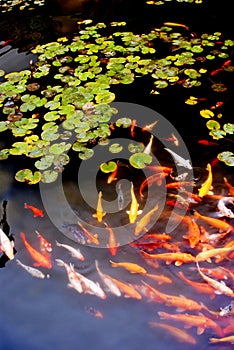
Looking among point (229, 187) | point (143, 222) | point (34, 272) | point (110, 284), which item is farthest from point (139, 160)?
point (34, 272)

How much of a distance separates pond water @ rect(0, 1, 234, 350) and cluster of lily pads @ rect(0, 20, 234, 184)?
196 mm

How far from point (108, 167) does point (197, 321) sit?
4.75ft

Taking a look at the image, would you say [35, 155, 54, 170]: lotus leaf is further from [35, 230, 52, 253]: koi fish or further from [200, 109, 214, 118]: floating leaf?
[200, 109, 214, 118]: floating leaf

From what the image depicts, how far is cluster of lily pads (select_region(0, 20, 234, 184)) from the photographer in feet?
11.0

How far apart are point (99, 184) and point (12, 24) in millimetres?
3546

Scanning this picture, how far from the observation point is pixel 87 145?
11.0 ft

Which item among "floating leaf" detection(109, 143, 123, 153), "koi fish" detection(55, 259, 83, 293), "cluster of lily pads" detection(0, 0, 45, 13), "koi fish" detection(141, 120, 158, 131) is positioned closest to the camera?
"koi fish" detection(55, 259, 83, 293)

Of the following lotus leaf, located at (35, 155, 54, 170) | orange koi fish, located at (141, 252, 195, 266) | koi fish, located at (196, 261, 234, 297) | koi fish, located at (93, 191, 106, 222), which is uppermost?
lotus leaf, located at (35, 155, 54, 170)

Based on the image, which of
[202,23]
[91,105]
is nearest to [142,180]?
[91,105]

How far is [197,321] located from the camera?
217cm

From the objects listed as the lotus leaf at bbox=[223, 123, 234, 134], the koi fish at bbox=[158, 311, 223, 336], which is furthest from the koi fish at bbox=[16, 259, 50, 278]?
the lotus leaf at bbox=[223, 123, 234, 134]

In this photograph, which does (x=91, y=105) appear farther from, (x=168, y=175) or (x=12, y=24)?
(x=12, y=24)

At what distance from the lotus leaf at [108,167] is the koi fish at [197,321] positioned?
130cm

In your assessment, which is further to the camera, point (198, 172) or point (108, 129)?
point (108, 129)
